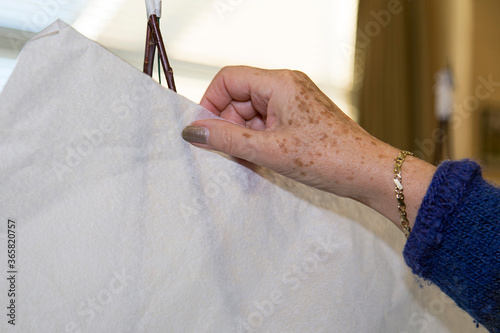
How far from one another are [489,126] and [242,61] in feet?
3.24

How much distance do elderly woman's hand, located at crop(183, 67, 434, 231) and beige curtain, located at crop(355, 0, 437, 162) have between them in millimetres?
1193

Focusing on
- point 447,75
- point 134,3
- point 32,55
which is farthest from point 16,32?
point 447,75

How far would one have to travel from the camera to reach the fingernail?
1.69 feet

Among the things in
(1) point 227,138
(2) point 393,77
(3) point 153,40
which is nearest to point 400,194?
Answer: (1) point 227,138

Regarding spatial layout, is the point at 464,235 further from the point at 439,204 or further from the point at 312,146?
A: the point at 312,146

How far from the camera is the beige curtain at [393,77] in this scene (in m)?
1.69

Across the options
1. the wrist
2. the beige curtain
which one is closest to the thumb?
the wrist

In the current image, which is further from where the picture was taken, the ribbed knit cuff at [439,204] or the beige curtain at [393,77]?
the beige curtain at [393,77]

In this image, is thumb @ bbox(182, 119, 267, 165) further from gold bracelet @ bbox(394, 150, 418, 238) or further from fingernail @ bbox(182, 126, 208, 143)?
gold bracelet @ bbox(394, 150, 418, 238)

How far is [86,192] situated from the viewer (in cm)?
48

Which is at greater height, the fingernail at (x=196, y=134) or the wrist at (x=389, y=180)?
the fingernail at (x=196, y=134)

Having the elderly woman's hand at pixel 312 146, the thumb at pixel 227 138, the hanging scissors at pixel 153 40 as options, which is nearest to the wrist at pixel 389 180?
the elderly woman's hand at pixel 312 146

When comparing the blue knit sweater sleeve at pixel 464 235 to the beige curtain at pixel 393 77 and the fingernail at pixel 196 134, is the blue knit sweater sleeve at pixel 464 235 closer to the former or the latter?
the fingernail at pixel 196 134

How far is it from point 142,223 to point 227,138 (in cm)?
13
